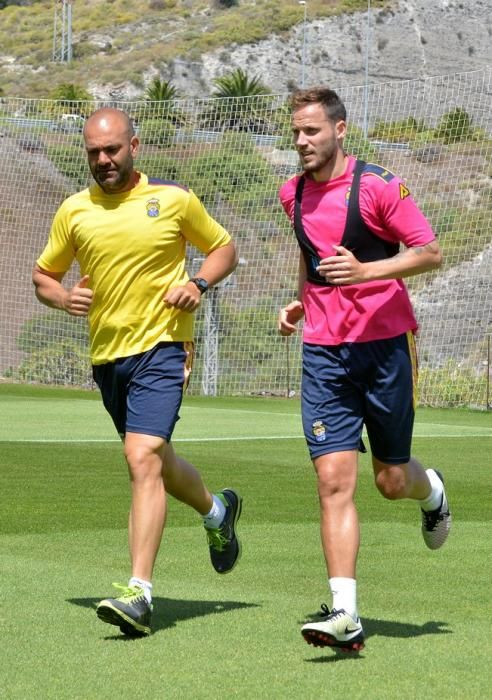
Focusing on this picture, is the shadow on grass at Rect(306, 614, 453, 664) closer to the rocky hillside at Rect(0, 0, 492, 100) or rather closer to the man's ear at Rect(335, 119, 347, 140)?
the man's ear at Rect(335, 119, 347, 140)

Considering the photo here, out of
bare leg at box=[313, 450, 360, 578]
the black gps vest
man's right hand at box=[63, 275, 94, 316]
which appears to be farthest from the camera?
man's right hand at box=[63, 275, 94, 316]

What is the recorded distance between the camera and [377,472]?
6516 millimetres

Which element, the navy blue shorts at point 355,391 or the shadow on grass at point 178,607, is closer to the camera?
the navy blue shorts at point 355,391

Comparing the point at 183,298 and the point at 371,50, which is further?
the point at 371,50

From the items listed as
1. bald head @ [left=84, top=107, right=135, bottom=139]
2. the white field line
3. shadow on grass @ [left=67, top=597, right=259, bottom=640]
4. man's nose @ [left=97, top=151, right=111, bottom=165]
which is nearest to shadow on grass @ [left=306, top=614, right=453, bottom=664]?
shadow on grass @ [left=67, top=597, right=259, bottom=640]

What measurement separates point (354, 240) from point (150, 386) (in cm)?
116

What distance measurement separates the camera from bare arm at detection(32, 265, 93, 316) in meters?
6.54

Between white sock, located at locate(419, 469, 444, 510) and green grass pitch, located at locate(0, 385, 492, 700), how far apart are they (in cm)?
40

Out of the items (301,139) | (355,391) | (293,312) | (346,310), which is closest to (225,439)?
(293,312)

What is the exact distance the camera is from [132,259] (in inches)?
261

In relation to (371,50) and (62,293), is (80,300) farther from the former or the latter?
(371,50)

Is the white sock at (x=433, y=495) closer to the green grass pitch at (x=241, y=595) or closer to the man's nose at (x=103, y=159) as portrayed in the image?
the green grass pitch at (x=241, y=595)

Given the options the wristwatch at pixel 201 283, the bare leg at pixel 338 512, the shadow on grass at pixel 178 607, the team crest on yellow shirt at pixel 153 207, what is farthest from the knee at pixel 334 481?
the team crest on yellow shirt at pixel 153 207

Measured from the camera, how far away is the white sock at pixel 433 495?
7093 millimetres
